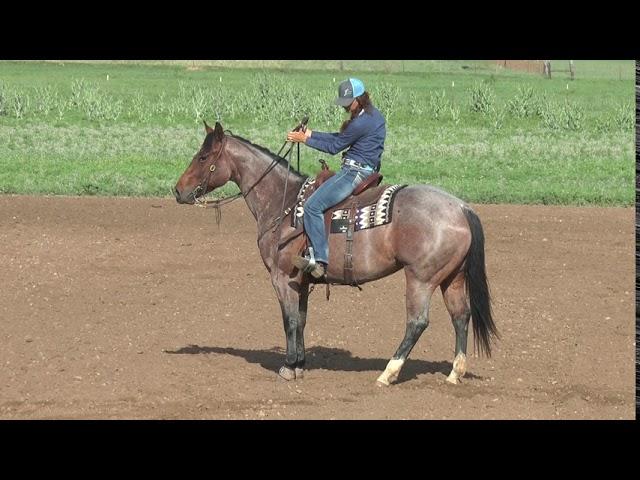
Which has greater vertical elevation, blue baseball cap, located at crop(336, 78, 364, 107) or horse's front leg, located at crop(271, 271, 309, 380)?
blue baseball cap, located at crop(336, 78, 364, 107)

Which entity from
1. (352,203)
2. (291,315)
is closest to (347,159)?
(352,203)

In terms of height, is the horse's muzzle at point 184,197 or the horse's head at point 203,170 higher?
the horse's head at point 203,170

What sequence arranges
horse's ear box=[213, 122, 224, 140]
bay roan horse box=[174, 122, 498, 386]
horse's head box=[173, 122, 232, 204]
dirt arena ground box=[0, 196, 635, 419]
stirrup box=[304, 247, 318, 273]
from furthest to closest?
horse's head box=[173, 122, 232, 204] < horse's ear box=[213, 122, 224, 140] < stirrup box=[304, 247, 318, 273] < bay roan horse box=[174, 122, 498, 386] < dirt arena ground box=[0, 196, 635, 419]

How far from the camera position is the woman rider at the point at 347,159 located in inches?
421

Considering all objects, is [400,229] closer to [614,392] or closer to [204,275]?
[614,392]

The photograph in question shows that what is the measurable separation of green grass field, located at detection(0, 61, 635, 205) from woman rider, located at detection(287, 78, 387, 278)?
10012mm

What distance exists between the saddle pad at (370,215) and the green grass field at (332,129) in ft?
33.0

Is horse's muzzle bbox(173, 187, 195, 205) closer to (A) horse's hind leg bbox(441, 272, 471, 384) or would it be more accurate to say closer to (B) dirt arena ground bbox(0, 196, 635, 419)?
(B) dirt arena ground bbox(0, 196, 635, 419)

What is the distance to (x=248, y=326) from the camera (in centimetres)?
1311

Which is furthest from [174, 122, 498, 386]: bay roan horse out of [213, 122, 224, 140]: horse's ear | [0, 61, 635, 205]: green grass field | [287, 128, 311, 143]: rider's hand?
[0, 61, 635, 205]: green grass field

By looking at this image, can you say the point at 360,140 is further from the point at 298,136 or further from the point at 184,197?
the point at 184,197

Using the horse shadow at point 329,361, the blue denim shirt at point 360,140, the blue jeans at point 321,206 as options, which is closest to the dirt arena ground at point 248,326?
the horse shadow at point 329,361

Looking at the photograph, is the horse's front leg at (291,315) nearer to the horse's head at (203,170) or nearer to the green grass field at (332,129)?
the horse's head at (203,170)

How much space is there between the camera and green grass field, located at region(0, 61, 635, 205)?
21688 millimetres
